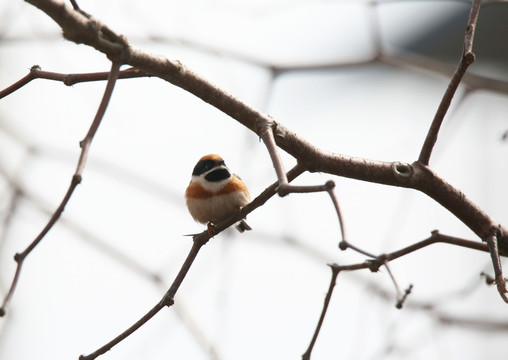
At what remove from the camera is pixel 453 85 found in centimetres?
225

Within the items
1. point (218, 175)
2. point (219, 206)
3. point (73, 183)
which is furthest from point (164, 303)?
point (218, 175)

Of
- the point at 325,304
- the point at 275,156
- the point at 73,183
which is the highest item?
the point at 275,156

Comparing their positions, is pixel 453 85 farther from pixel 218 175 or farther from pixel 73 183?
pixel 218 175

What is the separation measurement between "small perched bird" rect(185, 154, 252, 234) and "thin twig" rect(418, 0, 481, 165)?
1764mm

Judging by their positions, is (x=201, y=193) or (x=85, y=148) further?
(x=201, y=193)

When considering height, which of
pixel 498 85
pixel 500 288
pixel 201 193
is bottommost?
pixel 500 288

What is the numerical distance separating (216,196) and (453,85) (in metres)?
2.08

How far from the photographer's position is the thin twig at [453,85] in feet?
7.27

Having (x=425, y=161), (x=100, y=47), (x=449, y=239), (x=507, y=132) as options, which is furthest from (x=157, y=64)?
(x=507, y=132)

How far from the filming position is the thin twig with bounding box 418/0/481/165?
2217 mm

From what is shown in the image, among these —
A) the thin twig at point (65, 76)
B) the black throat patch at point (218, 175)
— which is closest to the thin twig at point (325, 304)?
the thin twig at point (65, 76)

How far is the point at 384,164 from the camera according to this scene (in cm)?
238

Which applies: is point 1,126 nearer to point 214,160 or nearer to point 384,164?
point 214,160

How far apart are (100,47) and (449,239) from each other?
135cm
